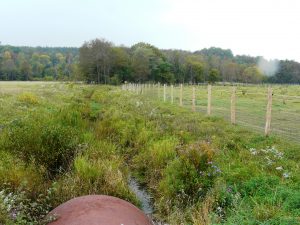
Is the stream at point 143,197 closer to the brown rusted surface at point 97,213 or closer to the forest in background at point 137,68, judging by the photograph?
the brown rusted surface at point 97,213

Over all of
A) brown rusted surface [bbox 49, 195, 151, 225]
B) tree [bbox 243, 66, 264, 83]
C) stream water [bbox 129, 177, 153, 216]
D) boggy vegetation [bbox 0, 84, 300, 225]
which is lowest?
tree [bbox 243, 66, 264, 83]

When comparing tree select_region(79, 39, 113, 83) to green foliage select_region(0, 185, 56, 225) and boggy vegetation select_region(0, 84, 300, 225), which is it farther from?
green foliage select_region(0, 185, 56, 225)

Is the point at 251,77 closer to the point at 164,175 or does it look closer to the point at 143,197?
the point at 164,175

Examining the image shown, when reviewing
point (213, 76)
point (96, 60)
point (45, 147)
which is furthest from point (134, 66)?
point (45, 147)

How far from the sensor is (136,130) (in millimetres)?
11766

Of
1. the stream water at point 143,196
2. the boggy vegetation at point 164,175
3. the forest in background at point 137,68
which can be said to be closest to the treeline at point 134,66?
the forest in background at point 137,68

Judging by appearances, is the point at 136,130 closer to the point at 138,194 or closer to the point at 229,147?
the point at 229,147

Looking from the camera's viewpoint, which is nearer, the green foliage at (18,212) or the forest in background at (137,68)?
the green foliage at (18,212)

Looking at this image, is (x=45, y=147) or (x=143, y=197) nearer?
(x=143, y=197)

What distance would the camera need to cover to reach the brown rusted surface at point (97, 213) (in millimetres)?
4113

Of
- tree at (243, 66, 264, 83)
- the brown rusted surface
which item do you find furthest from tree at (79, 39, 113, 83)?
the brown rusted surface

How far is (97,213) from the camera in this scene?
13.9 ft

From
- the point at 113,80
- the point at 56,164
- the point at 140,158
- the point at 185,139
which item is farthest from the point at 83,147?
the point at 113,80

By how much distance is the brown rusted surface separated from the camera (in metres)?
4.11
